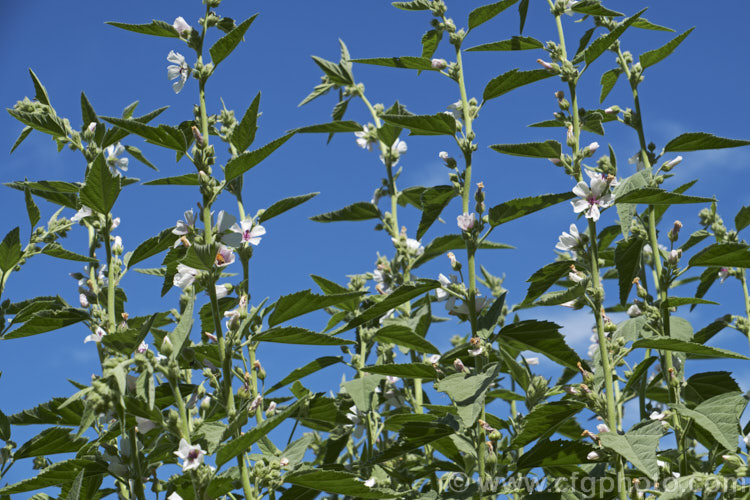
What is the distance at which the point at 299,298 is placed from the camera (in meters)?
2.59

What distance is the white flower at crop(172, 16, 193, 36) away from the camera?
283cm

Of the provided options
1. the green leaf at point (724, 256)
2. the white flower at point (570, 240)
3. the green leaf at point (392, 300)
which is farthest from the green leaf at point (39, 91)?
the green leaf at point (724, 256)

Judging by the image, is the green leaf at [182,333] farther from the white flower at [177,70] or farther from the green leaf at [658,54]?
the green leaf at [658,54]

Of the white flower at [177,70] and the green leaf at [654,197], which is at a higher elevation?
the white flower at [177,70]

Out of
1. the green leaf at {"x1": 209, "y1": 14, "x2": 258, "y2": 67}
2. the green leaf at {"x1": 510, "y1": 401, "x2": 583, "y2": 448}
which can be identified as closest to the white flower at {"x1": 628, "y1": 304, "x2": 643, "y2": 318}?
the green leaf at {"x1": 510, "y1": 401, "x2": 583, "y2": 448}

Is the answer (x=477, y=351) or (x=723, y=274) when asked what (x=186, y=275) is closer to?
(x=477, y=351)

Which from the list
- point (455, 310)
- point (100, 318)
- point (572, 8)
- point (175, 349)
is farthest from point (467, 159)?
point (100, 318)

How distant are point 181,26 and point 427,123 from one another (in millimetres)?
1144

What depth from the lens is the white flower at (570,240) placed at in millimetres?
2887

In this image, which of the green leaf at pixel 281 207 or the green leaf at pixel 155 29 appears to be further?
the green leaf at pixel 281 207

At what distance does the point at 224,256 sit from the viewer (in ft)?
8.76

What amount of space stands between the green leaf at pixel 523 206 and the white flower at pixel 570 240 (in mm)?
135

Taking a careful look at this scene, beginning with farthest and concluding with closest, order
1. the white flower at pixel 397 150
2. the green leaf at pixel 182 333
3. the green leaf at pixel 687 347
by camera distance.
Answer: the white flower at pixel 397 150 < the green leaf at pixel 687 347 < the green leaf at pixel 182 333

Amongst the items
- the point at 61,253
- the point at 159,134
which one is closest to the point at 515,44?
the point at 159,134
